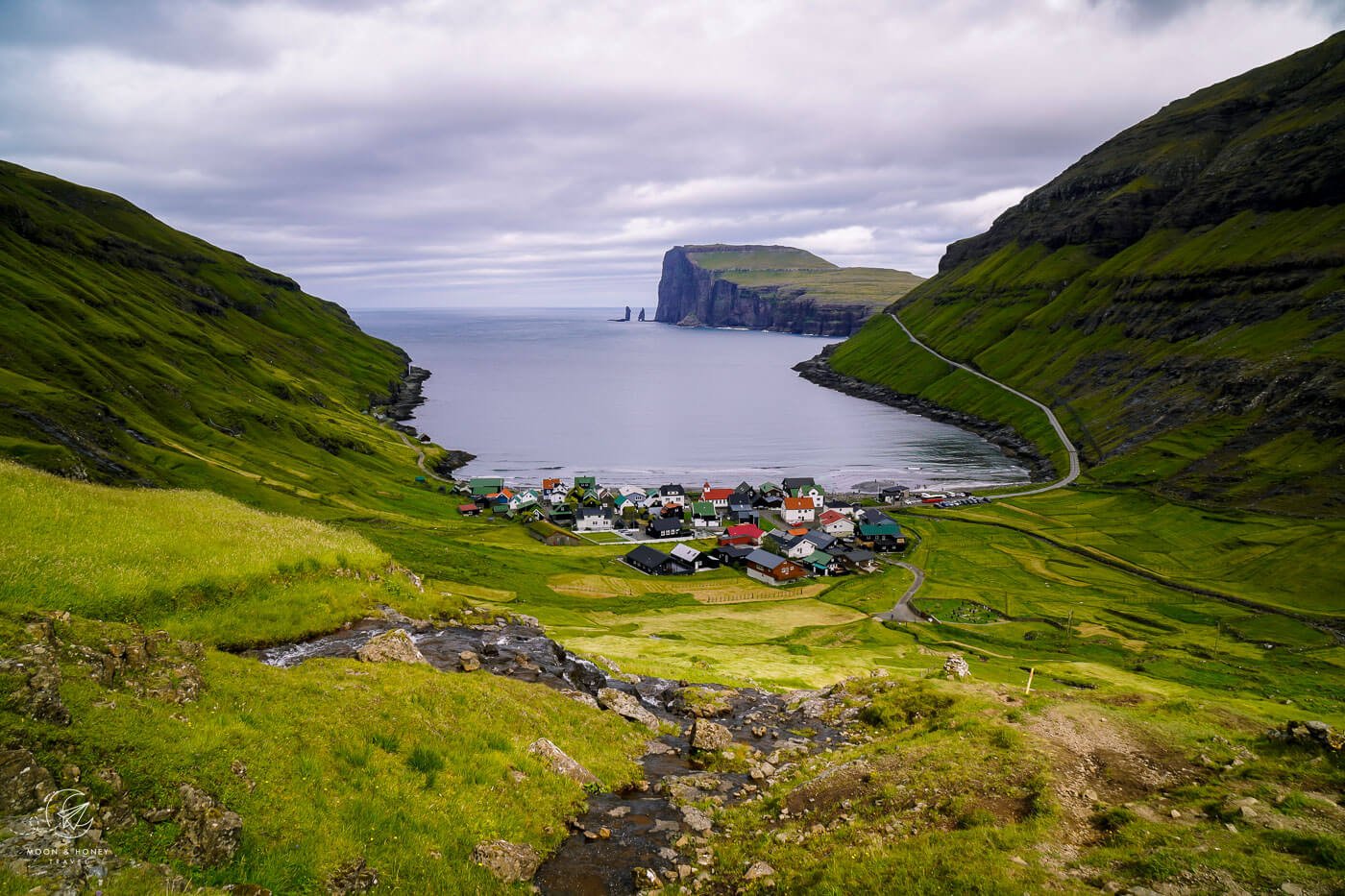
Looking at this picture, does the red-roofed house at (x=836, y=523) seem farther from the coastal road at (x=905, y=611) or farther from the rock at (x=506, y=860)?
the rock at (x=506, y=860)

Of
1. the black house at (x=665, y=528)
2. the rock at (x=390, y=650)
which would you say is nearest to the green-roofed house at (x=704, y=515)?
the black house at (x=665, y=528)

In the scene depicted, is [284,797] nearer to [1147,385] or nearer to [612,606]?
[612,606]

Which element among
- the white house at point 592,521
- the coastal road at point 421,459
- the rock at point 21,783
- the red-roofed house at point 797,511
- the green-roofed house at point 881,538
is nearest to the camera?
the rock at point 21,783

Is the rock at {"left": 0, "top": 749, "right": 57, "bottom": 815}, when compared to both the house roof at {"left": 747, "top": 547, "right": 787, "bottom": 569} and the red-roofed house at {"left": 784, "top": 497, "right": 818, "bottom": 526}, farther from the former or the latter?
the red-roofed house at {"left": 784, "top": 497, "right": 818, "bottom": 526}

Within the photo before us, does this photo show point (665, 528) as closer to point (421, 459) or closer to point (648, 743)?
point (421, 459)

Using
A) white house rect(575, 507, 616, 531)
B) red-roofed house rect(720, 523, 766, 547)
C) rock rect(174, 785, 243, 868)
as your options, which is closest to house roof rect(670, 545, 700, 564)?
red-roofed house rect(720, 523, 766, 547)

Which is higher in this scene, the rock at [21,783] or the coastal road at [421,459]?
the rock at [21,783]

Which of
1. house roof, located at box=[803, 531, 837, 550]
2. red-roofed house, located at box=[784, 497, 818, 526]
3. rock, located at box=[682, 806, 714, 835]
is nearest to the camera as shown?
rock, located at box=[682, 806, 714, 835]

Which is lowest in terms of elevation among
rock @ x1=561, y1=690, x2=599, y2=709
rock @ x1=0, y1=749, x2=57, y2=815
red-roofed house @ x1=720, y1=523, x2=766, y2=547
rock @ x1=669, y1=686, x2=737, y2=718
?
red-roofed house @ x1=720, y1=523, x2=766, y2=547
